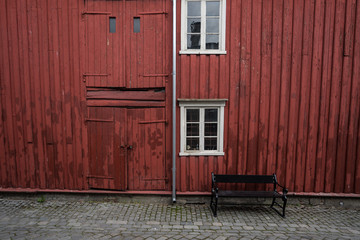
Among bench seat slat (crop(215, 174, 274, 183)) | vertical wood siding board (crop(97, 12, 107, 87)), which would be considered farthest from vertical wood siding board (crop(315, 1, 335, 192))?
vertical wood siding board (crop(97, 12, 107, 87))

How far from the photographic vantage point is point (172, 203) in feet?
18.1

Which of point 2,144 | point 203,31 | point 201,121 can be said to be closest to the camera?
point 203,31

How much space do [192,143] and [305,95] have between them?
3204 millimetres

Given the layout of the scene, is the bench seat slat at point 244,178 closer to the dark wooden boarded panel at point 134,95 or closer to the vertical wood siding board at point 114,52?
the dark wooden boarded panel at point 134,95

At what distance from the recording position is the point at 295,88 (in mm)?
5332

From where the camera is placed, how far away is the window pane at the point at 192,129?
5.48 metres

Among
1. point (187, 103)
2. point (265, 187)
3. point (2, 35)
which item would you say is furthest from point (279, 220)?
point (2, 35)

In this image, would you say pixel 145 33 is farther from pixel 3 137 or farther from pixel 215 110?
pixel 3 137

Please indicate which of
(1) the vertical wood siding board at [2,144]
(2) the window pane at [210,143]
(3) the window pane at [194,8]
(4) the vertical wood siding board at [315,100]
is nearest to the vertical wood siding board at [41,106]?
(1) the vertical wood siding board at [2,144]

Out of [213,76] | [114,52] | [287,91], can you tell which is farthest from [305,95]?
[114,52]

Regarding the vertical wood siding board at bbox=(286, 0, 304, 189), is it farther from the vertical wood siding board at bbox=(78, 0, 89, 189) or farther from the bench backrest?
the vertical wood siding board at bbox=(78, 0, 89, 189)

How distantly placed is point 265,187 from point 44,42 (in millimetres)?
7018

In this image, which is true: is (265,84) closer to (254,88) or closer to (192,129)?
(254,88)

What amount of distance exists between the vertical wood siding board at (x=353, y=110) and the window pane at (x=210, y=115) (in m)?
3.54
